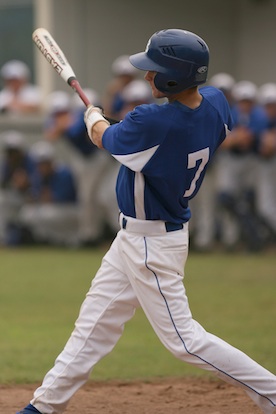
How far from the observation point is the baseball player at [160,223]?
445 cm

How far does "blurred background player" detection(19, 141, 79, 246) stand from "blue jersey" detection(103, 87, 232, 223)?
27.9ft

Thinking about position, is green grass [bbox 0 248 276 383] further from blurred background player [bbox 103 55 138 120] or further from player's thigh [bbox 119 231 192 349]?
blurred background player [bbox 103 55 138 120]

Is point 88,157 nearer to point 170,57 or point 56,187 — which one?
point 56,187

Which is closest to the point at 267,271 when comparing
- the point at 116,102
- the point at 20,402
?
the point at 116,102

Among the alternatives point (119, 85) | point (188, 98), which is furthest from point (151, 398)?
point (119, 85)

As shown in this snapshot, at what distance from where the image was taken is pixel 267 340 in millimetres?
7164

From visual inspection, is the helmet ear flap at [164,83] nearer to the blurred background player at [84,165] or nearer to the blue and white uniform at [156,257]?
the blue and white uniform at [156,257]

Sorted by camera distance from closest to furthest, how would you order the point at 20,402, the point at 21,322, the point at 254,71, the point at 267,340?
the point at 20,402, the point at 267,340, the point at 21,322, the point at 254,71

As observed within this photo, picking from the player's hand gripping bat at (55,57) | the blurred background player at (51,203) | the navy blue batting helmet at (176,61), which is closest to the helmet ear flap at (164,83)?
the navy blue batting helmet at (176,61)

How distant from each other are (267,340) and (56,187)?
A: 6.51 metres

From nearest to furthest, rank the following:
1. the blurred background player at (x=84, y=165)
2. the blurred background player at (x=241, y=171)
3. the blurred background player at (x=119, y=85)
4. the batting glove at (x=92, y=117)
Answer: the batting glove at (x=92, y=117), the blurred background player at (x=241, y=171), the blurred background player at (x=119, y=85), the blurred background player at (x=84, y=165)

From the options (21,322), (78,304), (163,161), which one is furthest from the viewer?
(78,304)

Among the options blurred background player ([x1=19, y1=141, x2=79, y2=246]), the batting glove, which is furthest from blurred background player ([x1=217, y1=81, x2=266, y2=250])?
the batting glove

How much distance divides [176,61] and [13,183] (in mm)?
9322
